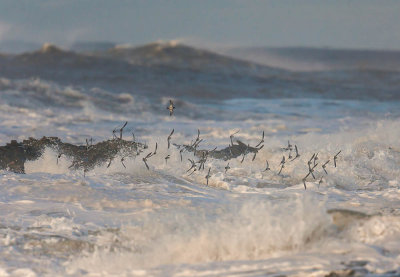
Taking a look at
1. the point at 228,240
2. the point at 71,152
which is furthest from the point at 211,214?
the point at 71,152

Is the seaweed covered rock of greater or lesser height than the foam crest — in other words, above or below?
above

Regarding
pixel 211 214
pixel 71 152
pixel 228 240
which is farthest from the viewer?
pixel 71 152

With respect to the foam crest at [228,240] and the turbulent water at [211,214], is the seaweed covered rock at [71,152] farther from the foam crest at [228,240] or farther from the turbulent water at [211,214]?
the foam crest at [228,240]

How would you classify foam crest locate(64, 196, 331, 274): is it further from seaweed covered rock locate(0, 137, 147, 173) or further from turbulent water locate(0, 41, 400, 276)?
seaweed covered rock locate(0, 137, 147, 173)

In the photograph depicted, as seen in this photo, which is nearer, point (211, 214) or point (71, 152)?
point (211, 214)

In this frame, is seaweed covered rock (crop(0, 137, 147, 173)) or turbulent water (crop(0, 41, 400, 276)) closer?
turbulent water (crop(0, 41, 400, 276))

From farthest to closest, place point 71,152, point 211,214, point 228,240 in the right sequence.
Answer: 1. point 71,152
2. point 211,214
3. point 228,240

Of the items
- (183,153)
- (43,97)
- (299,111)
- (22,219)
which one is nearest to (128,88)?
(43,97)

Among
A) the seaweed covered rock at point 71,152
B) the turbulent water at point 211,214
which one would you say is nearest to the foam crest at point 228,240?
the turbulent water at point 211,214

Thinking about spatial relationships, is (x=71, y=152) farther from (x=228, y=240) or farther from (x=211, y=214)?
(x=228, y=240)

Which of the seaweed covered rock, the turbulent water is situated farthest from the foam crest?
the seaweed covered rock

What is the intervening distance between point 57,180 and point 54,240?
1773 millimetres

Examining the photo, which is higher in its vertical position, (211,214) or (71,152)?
(71,152)

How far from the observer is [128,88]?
28.6 meters
